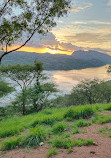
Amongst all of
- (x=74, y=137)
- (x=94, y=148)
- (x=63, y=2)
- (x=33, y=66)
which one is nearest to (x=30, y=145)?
(x=74, y=137)

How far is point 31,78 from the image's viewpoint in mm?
32094

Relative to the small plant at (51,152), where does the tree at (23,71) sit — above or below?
above

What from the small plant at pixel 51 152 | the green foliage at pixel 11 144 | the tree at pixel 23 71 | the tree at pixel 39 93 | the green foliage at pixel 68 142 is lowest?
the tree at pixel 39 93

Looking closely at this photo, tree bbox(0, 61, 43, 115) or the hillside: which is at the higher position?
tree bbox(0, 61, 43, 115)

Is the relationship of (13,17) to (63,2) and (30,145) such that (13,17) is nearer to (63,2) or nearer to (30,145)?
(63,2)

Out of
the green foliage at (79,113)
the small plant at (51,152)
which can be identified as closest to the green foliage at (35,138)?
the small plant at (51,152)

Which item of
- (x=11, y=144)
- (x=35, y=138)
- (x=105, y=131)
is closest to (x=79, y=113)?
(x=105, y=131)

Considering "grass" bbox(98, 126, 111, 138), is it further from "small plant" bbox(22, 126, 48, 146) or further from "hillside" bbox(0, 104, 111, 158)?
"small plant" bbox(22, 126, 48, 146)

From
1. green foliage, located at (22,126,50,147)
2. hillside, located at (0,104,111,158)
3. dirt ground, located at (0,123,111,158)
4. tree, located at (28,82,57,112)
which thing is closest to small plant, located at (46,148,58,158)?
hillside, located at (0,104,111,158)

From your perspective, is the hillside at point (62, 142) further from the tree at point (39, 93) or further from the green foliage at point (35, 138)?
the tree at point (39, 93)

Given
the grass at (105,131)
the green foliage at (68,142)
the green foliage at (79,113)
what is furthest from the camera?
the green foliage at (79,113)

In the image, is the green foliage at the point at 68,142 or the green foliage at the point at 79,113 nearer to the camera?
the green foliage at the point at 68,142

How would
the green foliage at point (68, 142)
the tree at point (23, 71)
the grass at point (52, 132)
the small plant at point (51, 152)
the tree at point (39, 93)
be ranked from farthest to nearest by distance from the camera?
the tree at point (23, 71) < the tree at point (39, 93) < the grass at point (52, 132) < the green foliage at point (68, 142) < the small plant at point (51, 152)

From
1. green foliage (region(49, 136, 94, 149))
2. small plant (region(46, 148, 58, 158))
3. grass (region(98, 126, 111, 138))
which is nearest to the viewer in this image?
small plant (region(46, 148, 58, 158))
